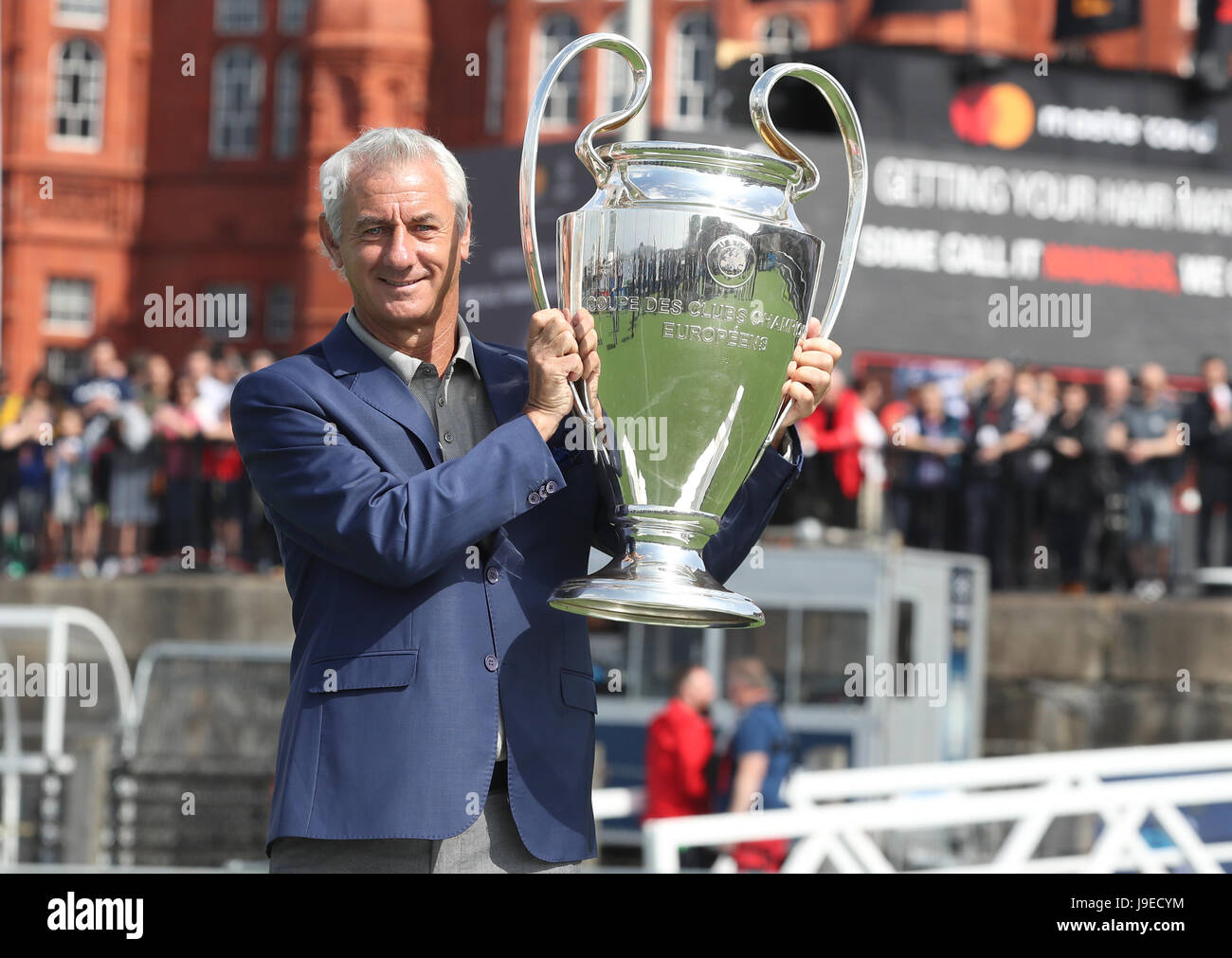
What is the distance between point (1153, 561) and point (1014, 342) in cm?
381

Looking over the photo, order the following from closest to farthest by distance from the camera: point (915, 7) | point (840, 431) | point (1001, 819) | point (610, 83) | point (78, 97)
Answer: point (1001, 819) < point (840, 431) < point (915, 7) < point (610, 83) < point (78, 97)

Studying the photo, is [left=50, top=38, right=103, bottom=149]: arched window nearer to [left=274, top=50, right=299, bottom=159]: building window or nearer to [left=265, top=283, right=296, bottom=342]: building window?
[left=274, top=50, right=299, bottom=159]: building window

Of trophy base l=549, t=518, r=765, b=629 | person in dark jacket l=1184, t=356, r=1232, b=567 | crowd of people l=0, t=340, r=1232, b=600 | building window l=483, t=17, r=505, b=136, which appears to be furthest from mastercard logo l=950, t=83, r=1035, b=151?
building window l=483, t=17, r=505, b=136

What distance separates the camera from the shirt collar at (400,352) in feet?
8.21

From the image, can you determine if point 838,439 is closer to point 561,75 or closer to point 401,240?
point 401,240

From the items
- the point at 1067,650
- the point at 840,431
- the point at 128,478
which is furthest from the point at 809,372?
the point at 128,478

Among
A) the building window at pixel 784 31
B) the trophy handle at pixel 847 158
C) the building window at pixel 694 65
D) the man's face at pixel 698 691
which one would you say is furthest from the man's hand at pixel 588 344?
the building window at pixel 694 65

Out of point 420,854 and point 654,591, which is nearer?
point 420,854

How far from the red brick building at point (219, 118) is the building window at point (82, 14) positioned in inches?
1.4

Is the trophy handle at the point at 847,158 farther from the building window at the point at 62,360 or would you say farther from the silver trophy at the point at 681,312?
the building window at the point at 62,360

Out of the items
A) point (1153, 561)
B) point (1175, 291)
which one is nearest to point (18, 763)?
point (1153, 561)

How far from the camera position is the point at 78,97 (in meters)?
34.3

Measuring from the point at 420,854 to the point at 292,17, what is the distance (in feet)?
113
